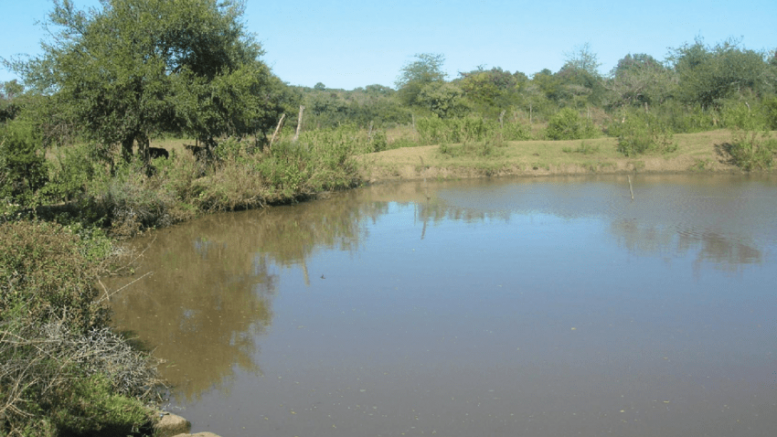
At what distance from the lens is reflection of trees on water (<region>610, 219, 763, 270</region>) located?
36.4 ft

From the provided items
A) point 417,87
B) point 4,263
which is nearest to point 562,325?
point 4,263

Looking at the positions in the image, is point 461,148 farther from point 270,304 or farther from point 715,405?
point 715,405

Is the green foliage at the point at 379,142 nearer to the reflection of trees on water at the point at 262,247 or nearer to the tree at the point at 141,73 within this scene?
the reflection of trees on water at the point at 262,247

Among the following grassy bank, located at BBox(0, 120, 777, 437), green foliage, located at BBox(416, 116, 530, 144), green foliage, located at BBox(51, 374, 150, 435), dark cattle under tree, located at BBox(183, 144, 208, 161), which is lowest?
green foliage, located at BBox(51, 374, 150, 435)

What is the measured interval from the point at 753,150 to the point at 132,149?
2117 centimetres

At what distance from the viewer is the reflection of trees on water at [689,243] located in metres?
11.1

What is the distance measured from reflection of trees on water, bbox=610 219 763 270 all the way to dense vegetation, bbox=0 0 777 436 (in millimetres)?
8932

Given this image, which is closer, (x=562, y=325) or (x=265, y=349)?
(x=265, y=349)

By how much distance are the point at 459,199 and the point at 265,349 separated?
13176 millimetres

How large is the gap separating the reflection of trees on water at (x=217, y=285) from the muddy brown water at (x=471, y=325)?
4 cm

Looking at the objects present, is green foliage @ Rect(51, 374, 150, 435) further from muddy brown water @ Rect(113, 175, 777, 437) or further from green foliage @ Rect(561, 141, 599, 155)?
green foliage @ Rect(561, 141, 599, 155)

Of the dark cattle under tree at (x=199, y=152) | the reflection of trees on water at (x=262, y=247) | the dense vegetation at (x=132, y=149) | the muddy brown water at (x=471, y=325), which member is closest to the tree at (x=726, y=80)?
the dense vegetation at (x=132, y=149)

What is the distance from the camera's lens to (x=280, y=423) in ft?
18.7

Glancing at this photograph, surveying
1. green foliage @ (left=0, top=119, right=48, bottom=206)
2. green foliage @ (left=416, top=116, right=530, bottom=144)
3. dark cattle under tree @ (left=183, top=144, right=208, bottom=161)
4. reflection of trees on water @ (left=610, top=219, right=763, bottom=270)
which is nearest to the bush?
green foliage @ (left=0, top=119, right=48, bottom=206)
